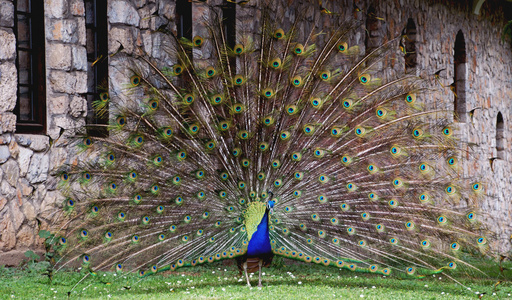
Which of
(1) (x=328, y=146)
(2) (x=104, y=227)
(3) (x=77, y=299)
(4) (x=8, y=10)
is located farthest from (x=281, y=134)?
(4) (x=8, y=10)

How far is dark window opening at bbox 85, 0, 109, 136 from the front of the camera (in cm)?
786

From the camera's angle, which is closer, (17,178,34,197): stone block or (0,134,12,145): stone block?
(0,134,12,145): stone block

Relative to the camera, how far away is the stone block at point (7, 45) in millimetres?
6898

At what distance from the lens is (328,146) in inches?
260

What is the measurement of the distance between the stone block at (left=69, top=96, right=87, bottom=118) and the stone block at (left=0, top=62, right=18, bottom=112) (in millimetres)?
697

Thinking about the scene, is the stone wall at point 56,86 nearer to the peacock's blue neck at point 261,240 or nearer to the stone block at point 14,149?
the stone block at point 14,149

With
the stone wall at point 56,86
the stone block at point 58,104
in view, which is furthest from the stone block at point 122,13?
the stone block at point 58,104

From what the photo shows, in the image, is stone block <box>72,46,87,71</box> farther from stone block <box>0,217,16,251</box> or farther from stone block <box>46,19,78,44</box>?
stone block <box>0,217,16,251</box>

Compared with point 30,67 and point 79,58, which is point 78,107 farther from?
point 30,67

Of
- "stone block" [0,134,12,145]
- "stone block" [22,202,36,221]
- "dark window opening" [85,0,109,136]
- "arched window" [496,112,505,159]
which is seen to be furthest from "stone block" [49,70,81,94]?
"arched window" [496,112,505,159]

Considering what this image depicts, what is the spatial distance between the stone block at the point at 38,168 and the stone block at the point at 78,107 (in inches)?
23.9

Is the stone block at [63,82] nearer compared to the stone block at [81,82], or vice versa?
the stone block at [63,82]

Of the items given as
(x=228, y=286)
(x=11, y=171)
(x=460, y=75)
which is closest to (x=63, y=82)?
(x=11, y=171)

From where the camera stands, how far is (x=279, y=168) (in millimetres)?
6582
